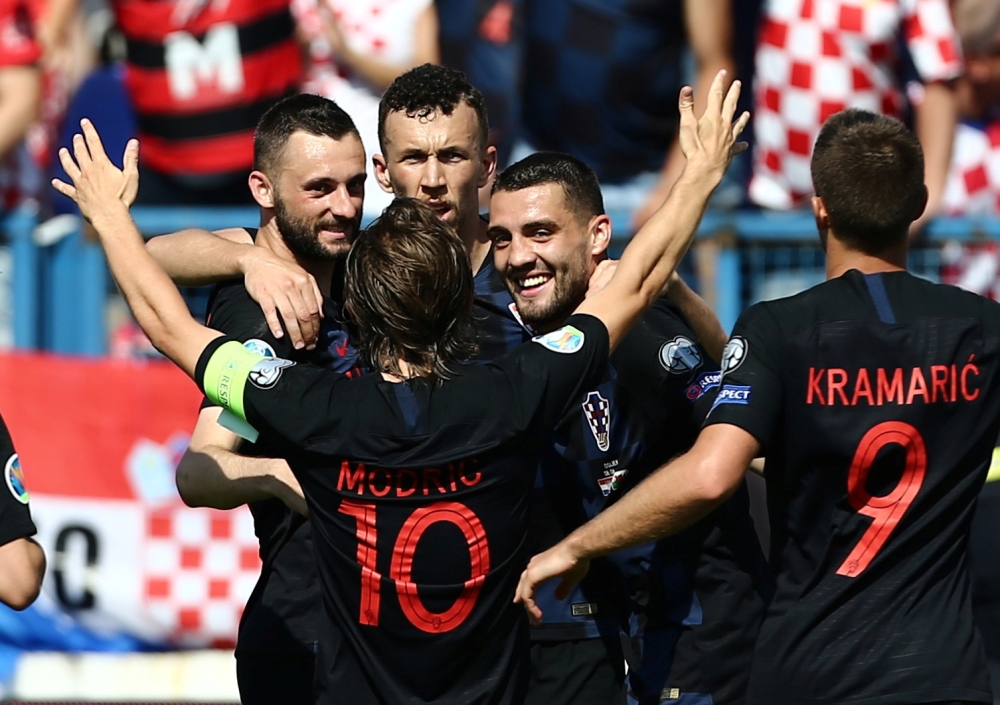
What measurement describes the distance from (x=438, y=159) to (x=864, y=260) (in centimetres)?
136

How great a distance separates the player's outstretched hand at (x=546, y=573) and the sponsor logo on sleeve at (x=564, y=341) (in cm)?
53

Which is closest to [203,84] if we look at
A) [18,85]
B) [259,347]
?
[18,85]

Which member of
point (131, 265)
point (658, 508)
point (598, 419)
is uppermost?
point (131, 265)

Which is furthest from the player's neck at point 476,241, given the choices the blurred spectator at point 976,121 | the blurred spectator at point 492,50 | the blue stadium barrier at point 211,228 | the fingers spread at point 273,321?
the blurred spectator at point 976,121

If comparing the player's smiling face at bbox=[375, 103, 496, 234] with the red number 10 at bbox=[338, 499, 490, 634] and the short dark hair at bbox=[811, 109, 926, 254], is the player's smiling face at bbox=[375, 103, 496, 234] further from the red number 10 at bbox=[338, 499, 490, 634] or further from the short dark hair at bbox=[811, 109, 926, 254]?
the red number 10 at bbox=[338, 499, 490, 634]

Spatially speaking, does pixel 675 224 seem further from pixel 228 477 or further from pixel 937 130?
pixel 937 130

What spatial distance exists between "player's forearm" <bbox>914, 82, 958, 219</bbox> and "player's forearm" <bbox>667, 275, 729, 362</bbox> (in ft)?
11.1

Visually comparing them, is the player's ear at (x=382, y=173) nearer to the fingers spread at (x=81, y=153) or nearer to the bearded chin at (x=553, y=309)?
the bearded chin at (x=553, y=309)

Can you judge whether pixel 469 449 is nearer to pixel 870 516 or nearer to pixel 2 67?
pixel 870 516

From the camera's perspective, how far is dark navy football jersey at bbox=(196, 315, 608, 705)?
3.28 metres

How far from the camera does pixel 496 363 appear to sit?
11.1 feet

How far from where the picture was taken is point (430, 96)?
443 centimetres

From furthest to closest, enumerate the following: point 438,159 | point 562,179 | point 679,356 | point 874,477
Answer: point 438,159
point 562,179
point 679,356
point 874,477

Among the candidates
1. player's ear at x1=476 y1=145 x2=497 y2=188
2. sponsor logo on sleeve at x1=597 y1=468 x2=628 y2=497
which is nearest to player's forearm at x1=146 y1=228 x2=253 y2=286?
player's ear at x1=476 y1=145 x2=497 y2=188
